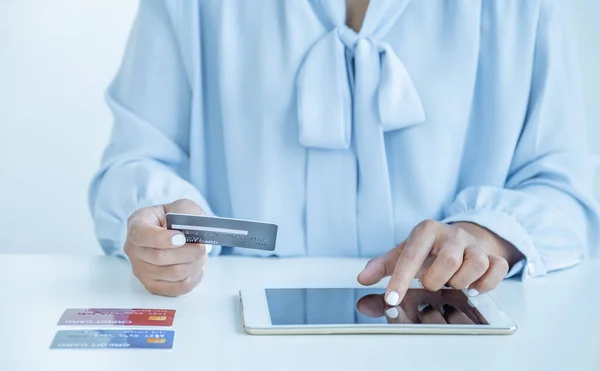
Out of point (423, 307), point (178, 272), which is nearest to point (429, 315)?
point (423, 307)

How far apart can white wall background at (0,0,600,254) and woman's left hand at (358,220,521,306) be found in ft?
4.47

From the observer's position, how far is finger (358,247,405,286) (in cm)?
87

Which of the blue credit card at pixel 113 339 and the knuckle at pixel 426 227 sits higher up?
the knuckle at pixel 426 227

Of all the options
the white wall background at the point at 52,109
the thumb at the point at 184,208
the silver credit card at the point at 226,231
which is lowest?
the white wall background at the point at 52,109

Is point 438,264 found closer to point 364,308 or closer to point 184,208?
point 364,308

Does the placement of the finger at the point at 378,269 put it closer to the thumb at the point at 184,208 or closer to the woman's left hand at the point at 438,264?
the woman's left hand at the point at 438,264

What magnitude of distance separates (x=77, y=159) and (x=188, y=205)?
1264mm

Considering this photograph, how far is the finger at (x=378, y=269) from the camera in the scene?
0.87 metres

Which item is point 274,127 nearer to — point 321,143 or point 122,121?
point 321,143

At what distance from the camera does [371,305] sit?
0.80m

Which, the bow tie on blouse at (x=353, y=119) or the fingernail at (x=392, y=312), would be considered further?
the bow tie on blouse at (x=353, y=119)

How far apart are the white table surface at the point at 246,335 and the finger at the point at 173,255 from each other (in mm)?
38

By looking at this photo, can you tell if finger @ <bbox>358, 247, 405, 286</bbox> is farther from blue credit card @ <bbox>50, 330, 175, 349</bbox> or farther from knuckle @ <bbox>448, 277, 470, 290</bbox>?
blue credit card @ <bbox>50, 330, 175, 349</bbox>

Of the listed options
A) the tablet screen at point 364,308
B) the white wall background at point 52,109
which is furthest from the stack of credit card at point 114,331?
the white wall background at point 52,109
